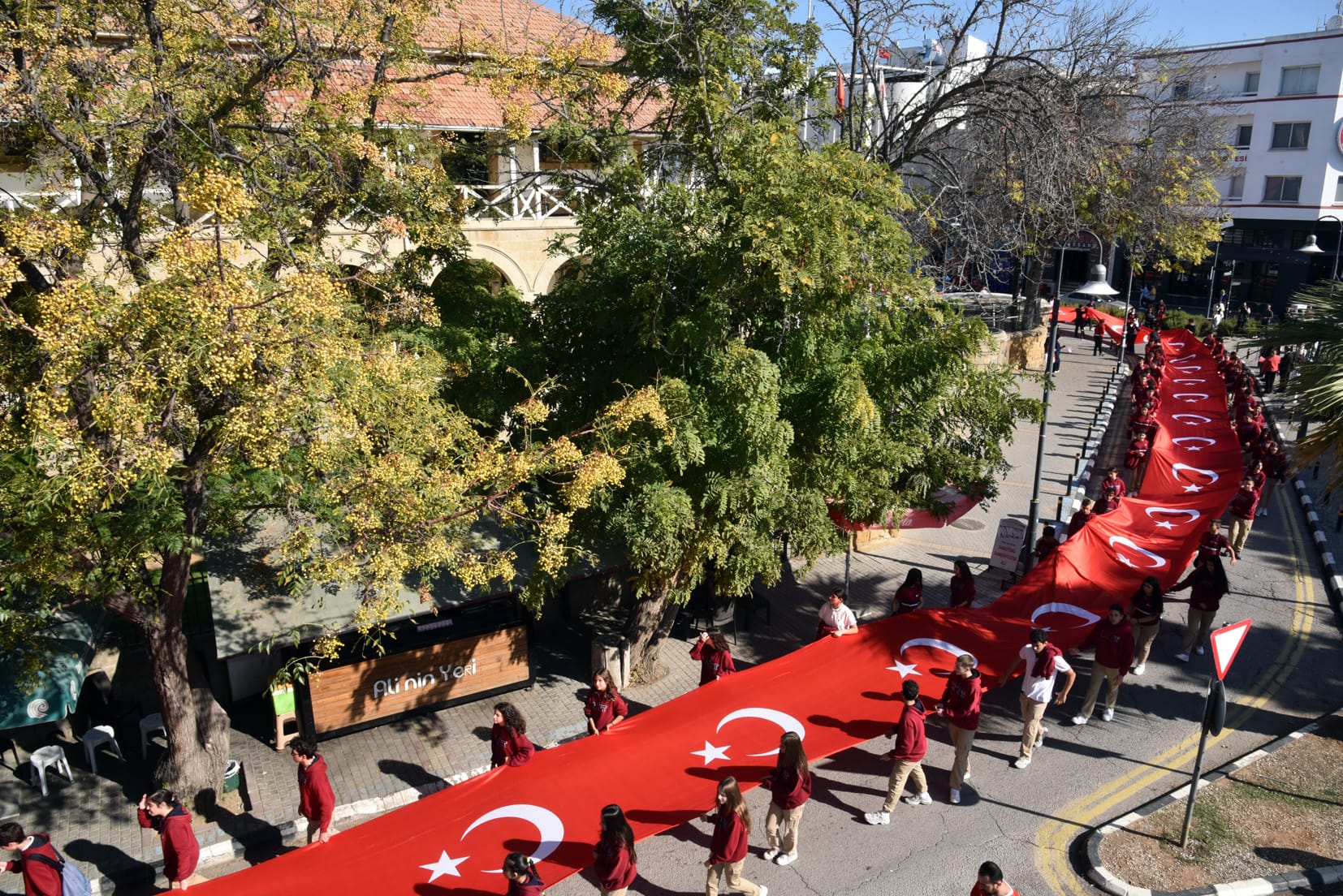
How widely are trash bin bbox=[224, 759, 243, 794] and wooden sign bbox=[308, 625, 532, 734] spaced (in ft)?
3.42

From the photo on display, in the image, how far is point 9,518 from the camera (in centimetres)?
813

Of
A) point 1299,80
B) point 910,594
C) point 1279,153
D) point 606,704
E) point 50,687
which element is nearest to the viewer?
point 606,704

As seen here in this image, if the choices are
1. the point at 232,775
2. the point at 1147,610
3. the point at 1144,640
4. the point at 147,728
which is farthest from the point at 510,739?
the point at 1144,640

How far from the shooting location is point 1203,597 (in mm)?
12844

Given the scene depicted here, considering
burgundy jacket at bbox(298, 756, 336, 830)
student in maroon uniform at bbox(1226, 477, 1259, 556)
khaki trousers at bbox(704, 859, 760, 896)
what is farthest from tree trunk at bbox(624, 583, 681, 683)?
student in maroon uniform at bbox(1226, 477, 1259, 556)

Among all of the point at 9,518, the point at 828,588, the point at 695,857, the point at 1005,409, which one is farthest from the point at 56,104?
the point at 828,588

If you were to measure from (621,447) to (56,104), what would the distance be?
247 inches

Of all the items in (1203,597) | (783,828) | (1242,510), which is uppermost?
(1242,510)

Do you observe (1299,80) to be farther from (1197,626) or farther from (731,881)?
(731,881)

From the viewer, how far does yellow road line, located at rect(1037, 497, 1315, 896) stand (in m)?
9.13

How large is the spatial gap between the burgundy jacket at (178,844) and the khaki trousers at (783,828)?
512 centimetres

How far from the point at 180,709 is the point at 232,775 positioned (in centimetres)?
106

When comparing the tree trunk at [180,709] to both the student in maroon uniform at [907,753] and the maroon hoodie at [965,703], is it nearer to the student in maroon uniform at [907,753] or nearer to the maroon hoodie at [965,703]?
the student in maroon uniform at [907,753]

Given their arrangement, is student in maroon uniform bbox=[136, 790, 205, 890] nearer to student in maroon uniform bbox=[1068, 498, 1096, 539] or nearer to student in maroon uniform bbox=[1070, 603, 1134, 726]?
student in maroon uniform bbox=[1070, 603, 1134, 726]
